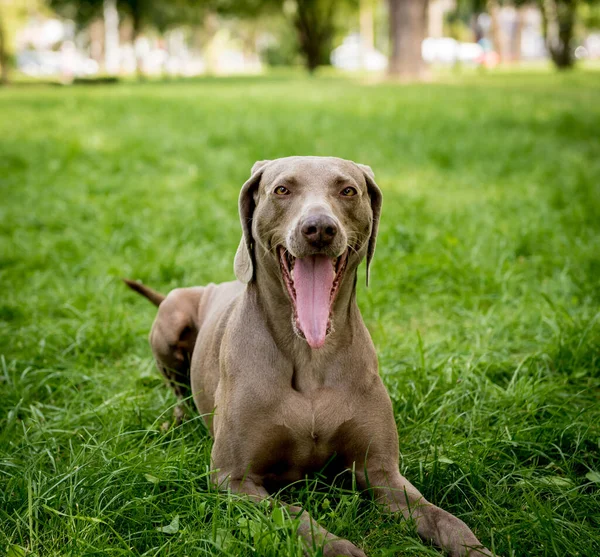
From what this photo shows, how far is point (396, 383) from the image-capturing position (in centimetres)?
366

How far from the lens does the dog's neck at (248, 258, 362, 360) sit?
278 cm

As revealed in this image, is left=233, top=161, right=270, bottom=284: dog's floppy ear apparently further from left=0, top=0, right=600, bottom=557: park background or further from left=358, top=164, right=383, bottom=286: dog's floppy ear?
left=0, top=0, right=600, bottom=557: park background

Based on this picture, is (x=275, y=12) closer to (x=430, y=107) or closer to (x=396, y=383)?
(x=430, y=107)

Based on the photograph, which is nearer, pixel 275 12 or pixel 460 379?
pixel 460 379

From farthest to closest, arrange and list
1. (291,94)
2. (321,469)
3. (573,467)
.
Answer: (291,94) → (573,467) → (321,469)

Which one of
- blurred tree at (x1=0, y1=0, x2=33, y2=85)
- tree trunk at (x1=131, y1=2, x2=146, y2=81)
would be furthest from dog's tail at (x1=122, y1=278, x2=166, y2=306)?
tree trunk at (x1=131, y1=2, x2=146, y2=81)

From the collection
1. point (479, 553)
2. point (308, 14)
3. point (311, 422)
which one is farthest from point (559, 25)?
point (479, 553)

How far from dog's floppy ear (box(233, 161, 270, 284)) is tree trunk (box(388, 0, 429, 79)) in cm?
1952

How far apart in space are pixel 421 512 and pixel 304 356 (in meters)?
0.66

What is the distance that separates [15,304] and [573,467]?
3.56 meters

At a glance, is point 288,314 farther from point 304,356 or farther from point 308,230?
point 308,230

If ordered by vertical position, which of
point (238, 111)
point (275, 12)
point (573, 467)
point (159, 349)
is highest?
point (275, 12)

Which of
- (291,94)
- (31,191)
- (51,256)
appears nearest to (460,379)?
(51,256)

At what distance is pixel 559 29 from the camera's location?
1244 inches
